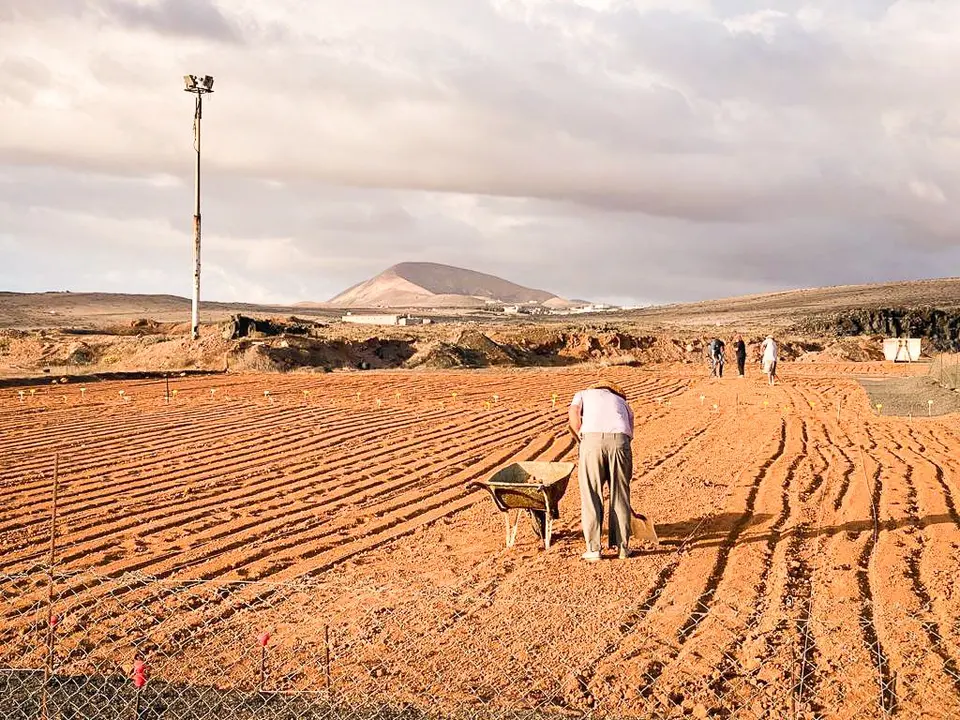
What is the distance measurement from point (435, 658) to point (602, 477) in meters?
2.81

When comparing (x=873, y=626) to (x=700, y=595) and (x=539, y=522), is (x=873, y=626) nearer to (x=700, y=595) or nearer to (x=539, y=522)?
(x=700, y=595)

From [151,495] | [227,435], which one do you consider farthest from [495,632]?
[227,435]

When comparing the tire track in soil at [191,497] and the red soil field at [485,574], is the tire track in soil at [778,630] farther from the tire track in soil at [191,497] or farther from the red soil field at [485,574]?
the tire track in soil at [191,497]

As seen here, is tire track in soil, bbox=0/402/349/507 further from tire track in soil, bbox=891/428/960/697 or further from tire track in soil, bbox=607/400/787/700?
tire track in soil, bbox=891/428/960/697

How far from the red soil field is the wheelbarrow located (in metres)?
0.25

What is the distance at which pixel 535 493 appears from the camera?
893 centimetres

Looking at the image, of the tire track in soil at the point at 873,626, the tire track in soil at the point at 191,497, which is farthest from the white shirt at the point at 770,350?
the tire track in soil at the point at 873,626

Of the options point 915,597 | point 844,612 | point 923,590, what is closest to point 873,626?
point 844,612

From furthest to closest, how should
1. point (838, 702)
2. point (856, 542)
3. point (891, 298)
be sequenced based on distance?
point (891, 298) → point (856, 542) → point (838, 702)

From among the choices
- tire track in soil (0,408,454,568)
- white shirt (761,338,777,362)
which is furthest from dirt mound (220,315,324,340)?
tire track in soil (0,408,454,568)

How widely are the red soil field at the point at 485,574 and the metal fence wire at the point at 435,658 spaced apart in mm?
23

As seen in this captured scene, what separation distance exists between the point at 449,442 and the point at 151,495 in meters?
5.98

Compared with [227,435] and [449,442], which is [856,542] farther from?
[227,435]

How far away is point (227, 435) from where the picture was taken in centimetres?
1744
